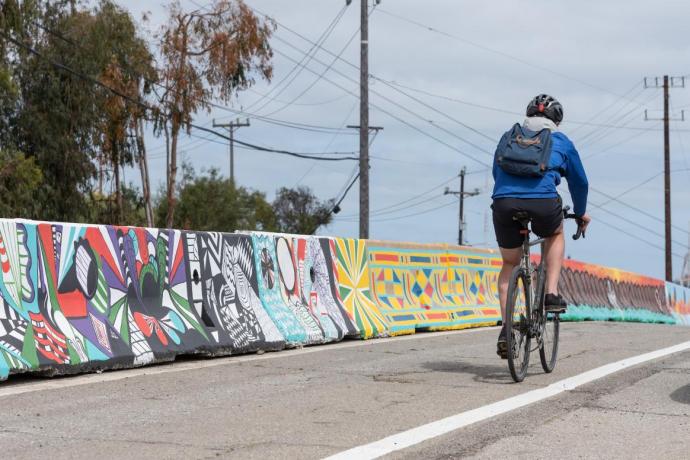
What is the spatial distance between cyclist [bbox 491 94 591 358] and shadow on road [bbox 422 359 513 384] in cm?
38

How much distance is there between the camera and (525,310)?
25.3 feet

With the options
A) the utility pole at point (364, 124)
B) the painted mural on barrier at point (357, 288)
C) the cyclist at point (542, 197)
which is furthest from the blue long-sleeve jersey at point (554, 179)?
the utility pole at point (364, 124)

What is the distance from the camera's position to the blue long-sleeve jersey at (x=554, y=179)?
296 inches

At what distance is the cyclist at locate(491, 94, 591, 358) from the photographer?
752cm

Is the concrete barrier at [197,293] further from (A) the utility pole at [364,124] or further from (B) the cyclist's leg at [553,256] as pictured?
(A) the utility pole at [364,124]

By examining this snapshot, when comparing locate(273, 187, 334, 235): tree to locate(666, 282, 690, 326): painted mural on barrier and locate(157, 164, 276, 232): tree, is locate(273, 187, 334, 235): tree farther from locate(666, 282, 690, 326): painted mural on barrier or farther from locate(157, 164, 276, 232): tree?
locate(666, 282, 690, 326): painted mural on barrier

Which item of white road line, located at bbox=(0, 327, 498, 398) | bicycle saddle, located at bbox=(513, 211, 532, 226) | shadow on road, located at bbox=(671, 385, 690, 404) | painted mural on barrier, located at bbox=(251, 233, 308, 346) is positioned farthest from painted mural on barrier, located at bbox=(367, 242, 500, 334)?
shadow on road, located at bbox=(671, 385, 690, 404)

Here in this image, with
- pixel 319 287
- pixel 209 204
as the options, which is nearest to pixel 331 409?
pixel 319 287

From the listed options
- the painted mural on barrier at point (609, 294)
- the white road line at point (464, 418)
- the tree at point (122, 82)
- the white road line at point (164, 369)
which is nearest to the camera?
the white road line at point (464, 418)

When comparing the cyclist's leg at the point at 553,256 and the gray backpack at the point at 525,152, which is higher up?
the gray backpack at the point at 525,152

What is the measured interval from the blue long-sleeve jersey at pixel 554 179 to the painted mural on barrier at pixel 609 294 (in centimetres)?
1161

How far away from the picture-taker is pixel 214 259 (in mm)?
10070

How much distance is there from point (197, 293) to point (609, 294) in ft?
53.4

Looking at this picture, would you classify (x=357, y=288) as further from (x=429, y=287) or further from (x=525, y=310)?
(x=525, y=310)
